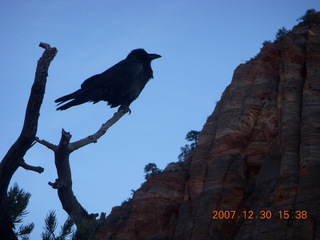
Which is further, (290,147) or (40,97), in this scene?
(290,147)

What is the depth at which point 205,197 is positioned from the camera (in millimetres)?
19047

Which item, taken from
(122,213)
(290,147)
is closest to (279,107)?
(290,147)

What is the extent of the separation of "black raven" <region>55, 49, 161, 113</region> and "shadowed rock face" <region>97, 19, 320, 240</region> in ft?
23.6

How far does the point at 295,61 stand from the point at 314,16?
630 cm

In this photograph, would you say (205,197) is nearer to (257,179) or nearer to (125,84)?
(257,179)

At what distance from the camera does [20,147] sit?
5.15m

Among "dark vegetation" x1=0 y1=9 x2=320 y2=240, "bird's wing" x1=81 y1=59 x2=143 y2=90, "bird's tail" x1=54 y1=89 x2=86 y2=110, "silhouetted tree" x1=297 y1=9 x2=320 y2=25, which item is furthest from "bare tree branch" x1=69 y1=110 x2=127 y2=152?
"silhouetted tree" x1=297 y1=9 x2=320 y2=25

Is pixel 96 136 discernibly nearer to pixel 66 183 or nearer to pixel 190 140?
pixel 66 183
